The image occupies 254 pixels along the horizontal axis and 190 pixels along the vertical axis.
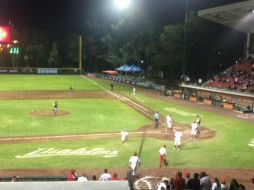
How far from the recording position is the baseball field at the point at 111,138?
907 inches

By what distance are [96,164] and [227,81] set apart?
124 feet

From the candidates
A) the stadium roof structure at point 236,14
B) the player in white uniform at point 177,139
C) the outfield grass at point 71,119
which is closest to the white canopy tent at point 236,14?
the stadium roof structure at point 236,14

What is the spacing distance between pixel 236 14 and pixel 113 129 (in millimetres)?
33038

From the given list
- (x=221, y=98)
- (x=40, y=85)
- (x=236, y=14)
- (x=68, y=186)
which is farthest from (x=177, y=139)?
(x=40, y=85)

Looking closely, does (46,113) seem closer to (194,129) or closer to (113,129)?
(113,129)

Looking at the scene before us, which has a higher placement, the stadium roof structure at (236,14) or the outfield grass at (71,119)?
the stadium roof structure at (236,14)

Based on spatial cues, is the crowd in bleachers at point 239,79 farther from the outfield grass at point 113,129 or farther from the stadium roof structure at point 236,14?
the outfield grass at point 113,129

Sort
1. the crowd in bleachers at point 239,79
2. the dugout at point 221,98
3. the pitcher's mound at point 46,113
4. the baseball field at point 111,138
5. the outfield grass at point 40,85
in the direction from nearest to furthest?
the baseball field at point 111,138
the pitcher's mound at point 46,113
the dugout at point 221,98
the crowd in bleachers at point 239,79
the outfield grass at point 40,85

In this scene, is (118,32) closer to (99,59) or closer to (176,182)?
(99,59)

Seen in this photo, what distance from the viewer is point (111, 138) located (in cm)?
3003

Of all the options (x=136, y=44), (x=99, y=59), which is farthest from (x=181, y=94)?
(x=99, y=59)

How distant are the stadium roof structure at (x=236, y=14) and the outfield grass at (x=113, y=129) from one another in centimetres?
1673

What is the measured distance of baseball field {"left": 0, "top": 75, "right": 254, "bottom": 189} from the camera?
75.6 ft

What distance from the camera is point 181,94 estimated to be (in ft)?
186
